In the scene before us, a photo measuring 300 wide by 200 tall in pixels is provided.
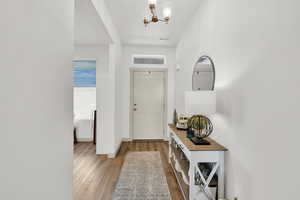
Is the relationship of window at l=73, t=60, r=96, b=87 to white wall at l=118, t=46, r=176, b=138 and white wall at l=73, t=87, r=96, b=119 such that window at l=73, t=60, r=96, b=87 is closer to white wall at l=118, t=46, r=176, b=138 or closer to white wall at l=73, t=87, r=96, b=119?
white wall at l=73, t=87, r=96, b=119

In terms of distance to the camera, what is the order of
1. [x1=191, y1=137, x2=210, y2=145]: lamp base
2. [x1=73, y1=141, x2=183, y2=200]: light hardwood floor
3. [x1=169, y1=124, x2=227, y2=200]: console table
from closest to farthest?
[x1=169, y1=124, x2=227, y2=200]: console table
[x1=191, y1=137, x2=210, y2=145]: lamp base
[x1=73, y1=141, x2=183, y2=200]: light hardwood floor

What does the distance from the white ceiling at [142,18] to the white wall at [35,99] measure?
153cm

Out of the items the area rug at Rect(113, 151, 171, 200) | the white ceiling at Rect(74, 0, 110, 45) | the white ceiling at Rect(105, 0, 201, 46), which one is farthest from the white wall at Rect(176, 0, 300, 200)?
the white ceiling at Rect(74, 0, 110, 45)

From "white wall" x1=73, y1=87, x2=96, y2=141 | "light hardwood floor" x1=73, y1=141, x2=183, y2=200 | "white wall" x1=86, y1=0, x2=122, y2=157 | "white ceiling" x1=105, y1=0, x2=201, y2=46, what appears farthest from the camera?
"white wall" x1=73, y1=87, x2=96, y2=141

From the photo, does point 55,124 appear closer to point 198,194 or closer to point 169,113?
point 198,194

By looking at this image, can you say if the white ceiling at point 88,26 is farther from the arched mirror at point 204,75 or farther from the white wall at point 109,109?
the arched mirror at point 204,75

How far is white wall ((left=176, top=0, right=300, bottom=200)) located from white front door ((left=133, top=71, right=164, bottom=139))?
2.86m

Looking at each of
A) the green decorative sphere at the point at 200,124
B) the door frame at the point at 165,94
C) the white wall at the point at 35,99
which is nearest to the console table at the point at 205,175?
the green decorative sphere at the point at 200,124

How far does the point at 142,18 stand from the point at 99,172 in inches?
111

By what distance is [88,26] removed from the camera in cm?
264

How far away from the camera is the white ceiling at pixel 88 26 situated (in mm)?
2013

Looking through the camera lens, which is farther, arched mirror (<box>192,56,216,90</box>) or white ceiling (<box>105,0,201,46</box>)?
white ceiling (<box>105,0,201,46</box>)

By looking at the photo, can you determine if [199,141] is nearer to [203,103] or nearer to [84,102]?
[203,103]

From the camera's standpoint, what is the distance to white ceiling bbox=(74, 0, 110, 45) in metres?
2.01
